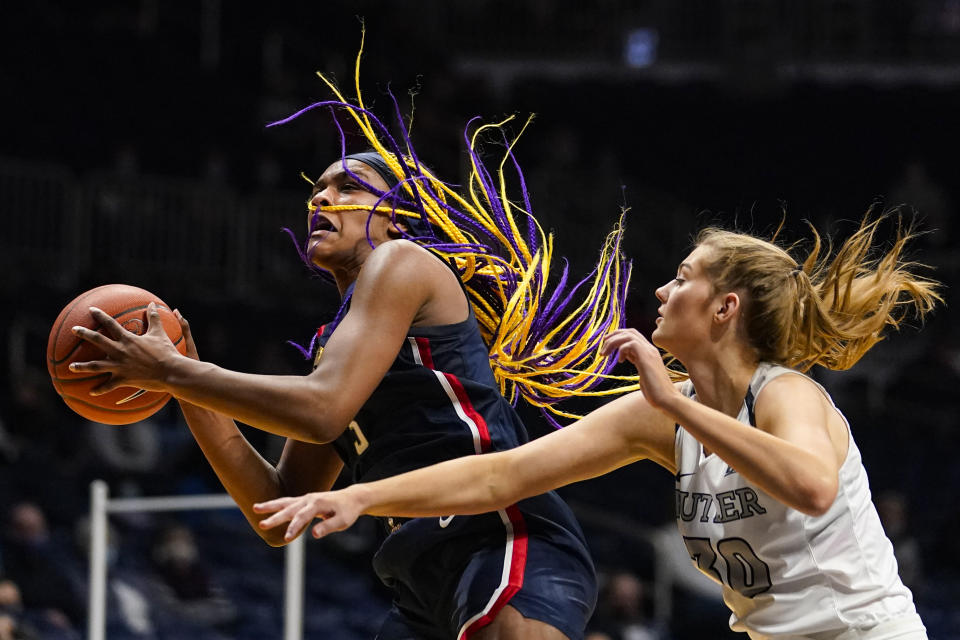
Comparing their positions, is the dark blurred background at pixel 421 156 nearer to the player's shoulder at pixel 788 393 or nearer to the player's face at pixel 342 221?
the player's face at pixel 342 221

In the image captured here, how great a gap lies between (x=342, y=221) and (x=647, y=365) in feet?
3.01

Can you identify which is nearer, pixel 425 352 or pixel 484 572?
pixel 484 572

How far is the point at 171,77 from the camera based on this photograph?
10.2m

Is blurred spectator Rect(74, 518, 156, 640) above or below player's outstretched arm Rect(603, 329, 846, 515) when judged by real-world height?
below

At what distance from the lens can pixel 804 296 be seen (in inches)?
105

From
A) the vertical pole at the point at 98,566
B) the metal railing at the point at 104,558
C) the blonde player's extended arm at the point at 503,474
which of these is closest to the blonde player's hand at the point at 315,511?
the blonde player's extended arm at the point at 503,474

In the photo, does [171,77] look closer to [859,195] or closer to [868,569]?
[859,195]

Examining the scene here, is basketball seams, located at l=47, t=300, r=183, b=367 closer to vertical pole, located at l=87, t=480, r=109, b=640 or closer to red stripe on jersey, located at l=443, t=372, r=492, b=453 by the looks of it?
red stripe on jersey, located at l=443, t=372, r=492, b=453

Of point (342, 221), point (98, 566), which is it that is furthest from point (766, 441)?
point (98, 566)

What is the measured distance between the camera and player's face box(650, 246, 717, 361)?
2.63 m

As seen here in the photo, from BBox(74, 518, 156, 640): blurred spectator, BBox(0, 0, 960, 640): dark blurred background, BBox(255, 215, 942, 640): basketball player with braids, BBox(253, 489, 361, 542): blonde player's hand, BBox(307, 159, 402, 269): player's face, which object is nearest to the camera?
BBox(253, 489, 361, 542): blonde player's hand

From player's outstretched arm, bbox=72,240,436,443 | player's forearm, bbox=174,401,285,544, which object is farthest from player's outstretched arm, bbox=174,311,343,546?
player's outstretched arm, bbox=72,240,436,443

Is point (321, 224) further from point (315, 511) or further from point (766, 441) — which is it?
point (766, 441)

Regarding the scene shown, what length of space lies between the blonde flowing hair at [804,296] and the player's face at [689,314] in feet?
0.08
